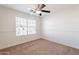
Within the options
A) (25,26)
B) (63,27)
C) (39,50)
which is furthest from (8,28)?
(63,27)

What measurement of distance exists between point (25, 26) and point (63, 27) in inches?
24.2

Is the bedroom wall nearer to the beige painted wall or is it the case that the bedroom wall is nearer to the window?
the window

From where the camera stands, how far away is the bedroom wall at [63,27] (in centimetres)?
132

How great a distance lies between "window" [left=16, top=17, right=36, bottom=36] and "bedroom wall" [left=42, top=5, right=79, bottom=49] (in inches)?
7.4

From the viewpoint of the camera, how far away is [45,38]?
4.78 feet

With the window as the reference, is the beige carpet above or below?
below

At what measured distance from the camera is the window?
138 centimetres

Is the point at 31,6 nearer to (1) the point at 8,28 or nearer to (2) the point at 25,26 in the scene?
(2) the point at 25,26

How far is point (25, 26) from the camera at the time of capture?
1.41 m

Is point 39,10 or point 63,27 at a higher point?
point 39,10

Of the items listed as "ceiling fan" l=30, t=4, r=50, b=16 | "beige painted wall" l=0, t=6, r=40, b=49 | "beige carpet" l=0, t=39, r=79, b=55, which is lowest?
"beige carpet" l=0, t=39, r=79, b=55

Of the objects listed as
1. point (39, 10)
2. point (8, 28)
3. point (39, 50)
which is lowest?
point (39, 50)

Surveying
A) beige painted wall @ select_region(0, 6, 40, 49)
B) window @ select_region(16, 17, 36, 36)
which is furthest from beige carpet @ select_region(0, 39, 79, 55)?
window @ select_region(16, 17, 36, 36)

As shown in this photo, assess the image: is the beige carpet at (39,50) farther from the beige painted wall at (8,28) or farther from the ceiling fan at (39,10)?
the ceiling fan at (39,10)
